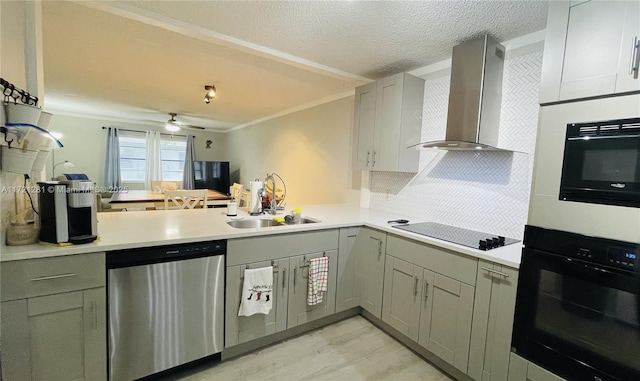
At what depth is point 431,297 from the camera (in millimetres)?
→ 1914

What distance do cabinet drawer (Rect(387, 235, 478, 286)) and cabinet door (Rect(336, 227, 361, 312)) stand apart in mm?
354

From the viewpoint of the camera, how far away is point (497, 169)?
6.98ft

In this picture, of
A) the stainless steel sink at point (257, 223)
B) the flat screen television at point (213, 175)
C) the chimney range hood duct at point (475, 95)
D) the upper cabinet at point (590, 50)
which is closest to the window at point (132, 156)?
the flat screen television at point (213, 175)

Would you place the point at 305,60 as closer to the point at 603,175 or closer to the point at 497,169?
the point at 497,169

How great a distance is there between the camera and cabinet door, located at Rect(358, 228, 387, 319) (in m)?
2.30

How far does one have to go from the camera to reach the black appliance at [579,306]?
1120 millimetres

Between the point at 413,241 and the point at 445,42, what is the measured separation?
1529mm

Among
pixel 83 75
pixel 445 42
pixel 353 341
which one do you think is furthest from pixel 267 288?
pixel 83 75

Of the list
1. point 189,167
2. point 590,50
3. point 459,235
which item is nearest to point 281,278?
point 459,235

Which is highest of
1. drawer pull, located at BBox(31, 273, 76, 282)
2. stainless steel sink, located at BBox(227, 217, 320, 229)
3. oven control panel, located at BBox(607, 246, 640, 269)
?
oven control panel, located at BBox(607, 246, 640, 269)

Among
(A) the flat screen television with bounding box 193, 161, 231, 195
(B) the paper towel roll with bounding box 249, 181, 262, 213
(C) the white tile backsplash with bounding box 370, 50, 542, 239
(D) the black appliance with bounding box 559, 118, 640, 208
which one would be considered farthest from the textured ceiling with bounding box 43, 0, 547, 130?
(A) the flat screen television with bounding box 193, 161, 231, 195

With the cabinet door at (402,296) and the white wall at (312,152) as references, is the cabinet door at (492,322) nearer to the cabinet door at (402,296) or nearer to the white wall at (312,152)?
the cabinet door at (402,296)

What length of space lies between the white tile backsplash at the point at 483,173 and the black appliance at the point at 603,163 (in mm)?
732

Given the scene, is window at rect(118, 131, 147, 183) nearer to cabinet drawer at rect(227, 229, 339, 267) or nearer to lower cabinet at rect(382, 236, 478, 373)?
cabinet drawer at rect(227, 229, 339, 267)
